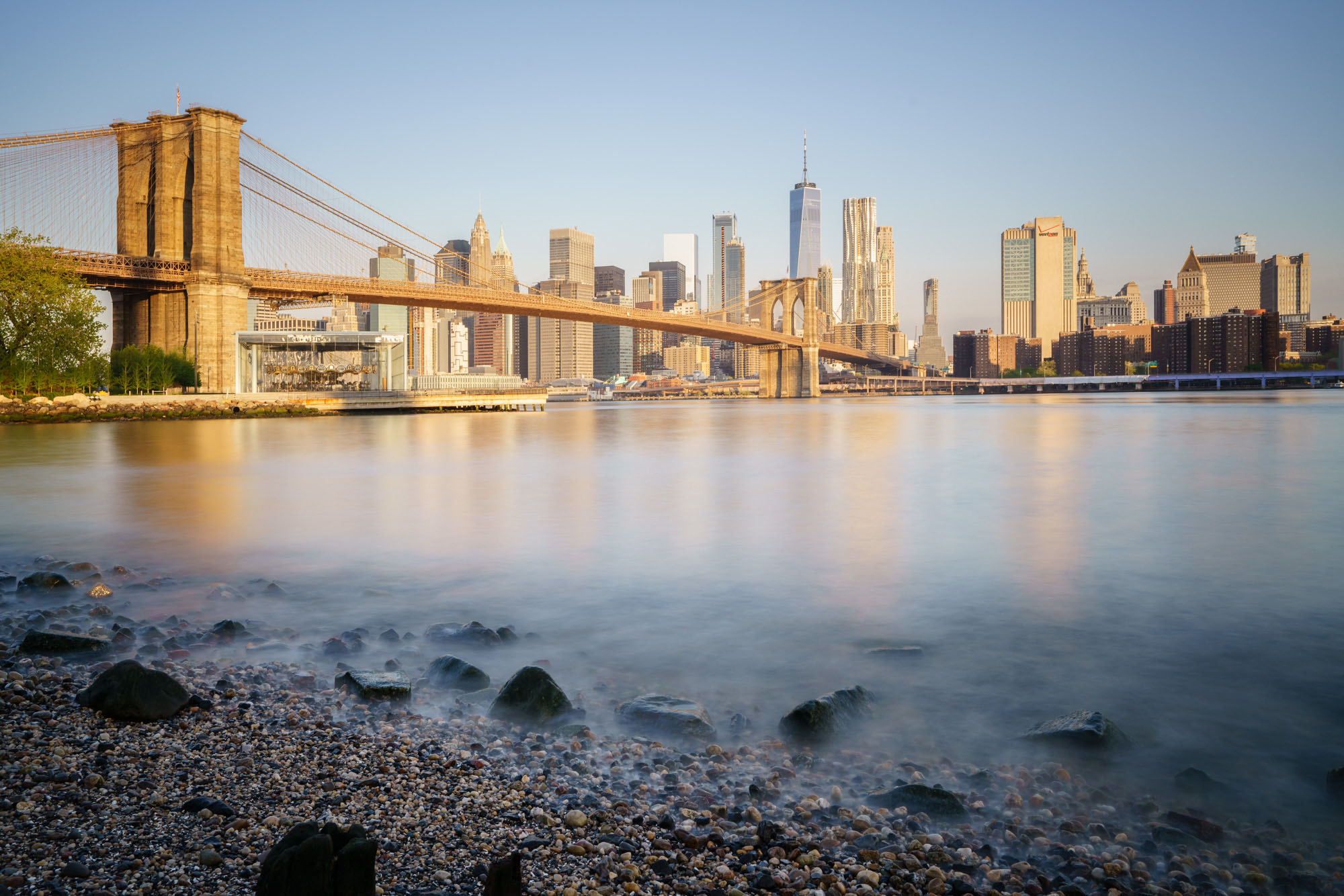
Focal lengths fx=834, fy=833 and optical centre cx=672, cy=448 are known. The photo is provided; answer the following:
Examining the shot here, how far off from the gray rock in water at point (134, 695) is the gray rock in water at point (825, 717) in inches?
96.1

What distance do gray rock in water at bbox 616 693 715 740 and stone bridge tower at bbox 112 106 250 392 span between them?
45.1 meters

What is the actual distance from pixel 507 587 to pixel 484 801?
3.67m

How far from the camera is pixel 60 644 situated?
13.9 feet

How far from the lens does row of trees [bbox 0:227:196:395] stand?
31891mm

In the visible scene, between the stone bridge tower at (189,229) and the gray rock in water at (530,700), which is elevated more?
the stone bridge tower at (189,229)

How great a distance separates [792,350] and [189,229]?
57.7 meters

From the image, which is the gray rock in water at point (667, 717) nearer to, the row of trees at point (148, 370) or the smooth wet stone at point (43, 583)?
the smooth wet stone at point (43, 583)

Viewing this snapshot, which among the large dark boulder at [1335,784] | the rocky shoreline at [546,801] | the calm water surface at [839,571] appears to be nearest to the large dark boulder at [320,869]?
the rocky shoreline at [546,801]

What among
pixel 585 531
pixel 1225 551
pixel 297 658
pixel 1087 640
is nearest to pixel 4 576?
pixel 297 658

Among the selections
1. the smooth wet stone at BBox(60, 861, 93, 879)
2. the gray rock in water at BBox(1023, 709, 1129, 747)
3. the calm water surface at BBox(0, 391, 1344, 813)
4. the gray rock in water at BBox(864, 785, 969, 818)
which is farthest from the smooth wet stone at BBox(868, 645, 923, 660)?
the smooth wet stone at BBox(60, 861, 93, 879)

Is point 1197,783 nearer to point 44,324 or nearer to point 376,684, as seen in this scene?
point 376,684

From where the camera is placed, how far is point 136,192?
43.5 metres

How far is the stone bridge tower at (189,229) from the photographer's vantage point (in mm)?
42156

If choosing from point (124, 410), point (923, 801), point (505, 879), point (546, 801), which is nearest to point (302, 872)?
point (505, 879)
